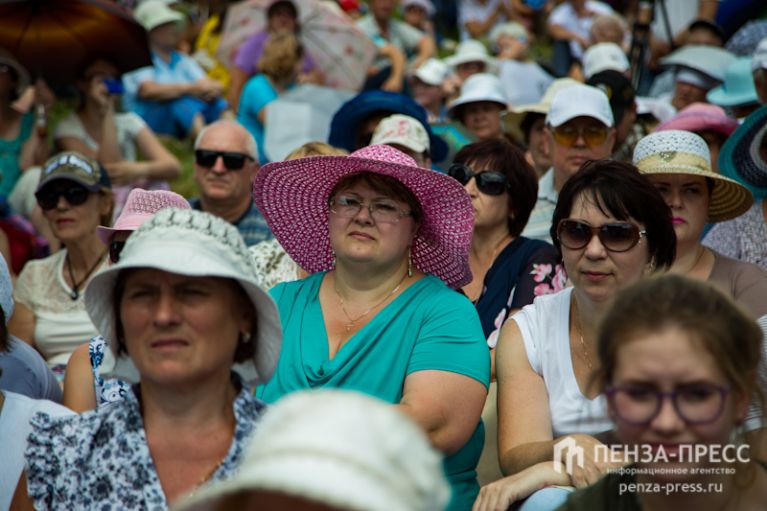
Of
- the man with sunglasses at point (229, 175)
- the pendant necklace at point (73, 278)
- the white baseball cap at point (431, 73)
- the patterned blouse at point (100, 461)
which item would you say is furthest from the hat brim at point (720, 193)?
the white baseball cap at point (431, 73)

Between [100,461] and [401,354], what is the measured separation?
134 centimetres

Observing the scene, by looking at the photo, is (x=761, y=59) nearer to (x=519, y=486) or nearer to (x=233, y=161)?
(x=233, y=161)

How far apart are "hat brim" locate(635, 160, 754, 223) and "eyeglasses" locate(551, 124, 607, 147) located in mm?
976

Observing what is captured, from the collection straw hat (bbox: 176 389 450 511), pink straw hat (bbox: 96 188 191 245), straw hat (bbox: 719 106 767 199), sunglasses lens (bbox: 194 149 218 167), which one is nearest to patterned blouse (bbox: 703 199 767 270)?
straw hat (bbox: 719 106 767 199)

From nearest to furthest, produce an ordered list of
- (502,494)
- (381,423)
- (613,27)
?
1. (381,423)
2. (502,494)
3. (613,27)

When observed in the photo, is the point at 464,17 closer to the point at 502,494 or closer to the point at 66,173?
the point at 66,173

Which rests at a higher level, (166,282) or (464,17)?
(464,17)

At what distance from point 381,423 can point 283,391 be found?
2.21 m

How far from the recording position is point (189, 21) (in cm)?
1252

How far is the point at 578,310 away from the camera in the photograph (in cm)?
420

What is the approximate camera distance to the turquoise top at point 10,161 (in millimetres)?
7727

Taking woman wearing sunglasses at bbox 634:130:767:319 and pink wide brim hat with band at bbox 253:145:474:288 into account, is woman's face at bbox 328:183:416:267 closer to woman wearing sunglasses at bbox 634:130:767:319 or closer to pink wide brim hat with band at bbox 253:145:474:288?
pink wide brim hat with band at bbox 253:145:474:288

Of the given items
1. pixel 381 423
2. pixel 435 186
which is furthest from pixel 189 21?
pixel 381 423

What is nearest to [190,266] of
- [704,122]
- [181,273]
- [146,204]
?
[181,273]
